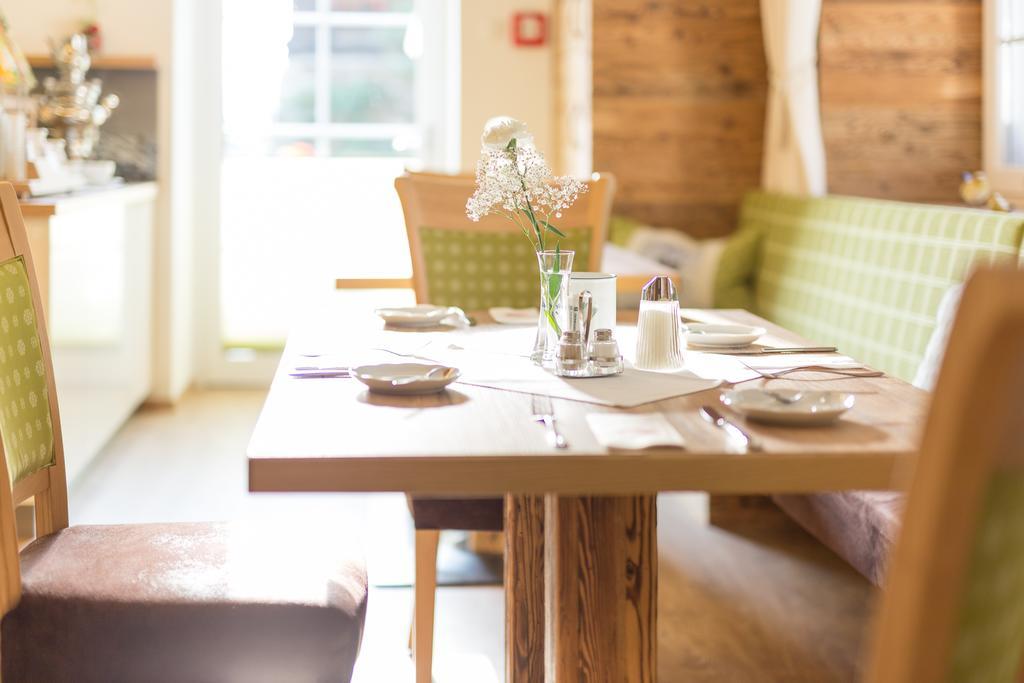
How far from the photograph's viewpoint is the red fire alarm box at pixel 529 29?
16.6 ft

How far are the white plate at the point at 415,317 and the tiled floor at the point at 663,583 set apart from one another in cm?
40

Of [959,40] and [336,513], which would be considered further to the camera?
[959,40]

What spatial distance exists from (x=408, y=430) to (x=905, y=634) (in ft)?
2.47

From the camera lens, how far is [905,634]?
75 cm

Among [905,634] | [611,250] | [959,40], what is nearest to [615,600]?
[905,634]

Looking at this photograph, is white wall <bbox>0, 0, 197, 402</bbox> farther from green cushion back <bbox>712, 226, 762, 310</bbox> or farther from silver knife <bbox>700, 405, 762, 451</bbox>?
silver knife <bbox>700, 405, 762, 451</bbox>

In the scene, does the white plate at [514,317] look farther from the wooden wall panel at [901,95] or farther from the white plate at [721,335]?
the wooden wall panel at [901,95]

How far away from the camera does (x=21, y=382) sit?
1705 millimetres

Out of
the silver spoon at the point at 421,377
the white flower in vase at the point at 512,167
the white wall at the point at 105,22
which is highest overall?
the white wall at the point at 105,22

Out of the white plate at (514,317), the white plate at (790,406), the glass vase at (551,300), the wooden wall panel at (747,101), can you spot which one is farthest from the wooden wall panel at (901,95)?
the white plate at (790,406)

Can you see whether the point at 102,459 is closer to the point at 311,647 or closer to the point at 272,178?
the point at 272,178

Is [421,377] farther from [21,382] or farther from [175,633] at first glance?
[21,382]

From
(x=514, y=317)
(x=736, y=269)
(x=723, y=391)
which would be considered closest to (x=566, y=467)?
(x=723, y=391)

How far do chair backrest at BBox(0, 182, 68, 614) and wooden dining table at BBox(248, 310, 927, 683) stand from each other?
13.9 inches
